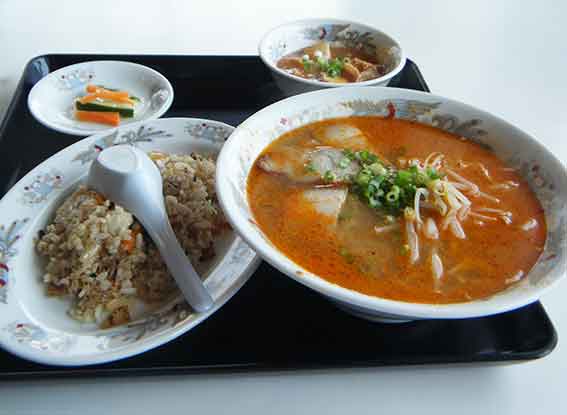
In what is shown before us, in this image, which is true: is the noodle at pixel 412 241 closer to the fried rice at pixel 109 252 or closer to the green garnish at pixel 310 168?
the green garnish at pixel 310 168

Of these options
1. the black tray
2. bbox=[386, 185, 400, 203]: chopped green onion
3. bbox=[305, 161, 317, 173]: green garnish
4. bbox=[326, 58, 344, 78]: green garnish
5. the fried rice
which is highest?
bbox=[326, 58, 344, 78]: green garnish

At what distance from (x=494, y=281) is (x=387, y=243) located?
275mm

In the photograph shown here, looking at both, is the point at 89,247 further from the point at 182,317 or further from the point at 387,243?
the point at 387,243

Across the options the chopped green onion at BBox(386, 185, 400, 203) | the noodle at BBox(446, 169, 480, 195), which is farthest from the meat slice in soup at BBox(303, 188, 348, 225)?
the noodle at BBox(446, 169, 480, 195)

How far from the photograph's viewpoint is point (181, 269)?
123 centimetres

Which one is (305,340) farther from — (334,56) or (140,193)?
(334,56)

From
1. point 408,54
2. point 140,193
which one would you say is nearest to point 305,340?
point 140,193

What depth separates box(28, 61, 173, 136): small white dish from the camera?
192 centimetres

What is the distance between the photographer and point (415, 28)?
121 inches

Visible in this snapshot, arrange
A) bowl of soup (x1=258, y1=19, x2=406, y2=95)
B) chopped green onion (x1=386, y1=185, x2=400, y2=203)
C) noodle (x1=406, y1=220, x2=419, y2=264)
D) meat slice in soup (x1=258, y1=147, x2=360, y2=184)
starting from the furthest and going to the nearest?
bowl of soup (x1=258, y1=19, x2=406, y2=95), meat slice in soup (x1=258, y1=147, x2=360, y2=184), chopped green onion (x1=386, y1=185, x2=400, y2=203), noodle (x1=406, y1=220, x2=419, y2=264)

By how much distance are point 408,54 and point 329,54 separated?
687 millimetres

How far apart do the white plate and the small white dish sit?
0.33 m

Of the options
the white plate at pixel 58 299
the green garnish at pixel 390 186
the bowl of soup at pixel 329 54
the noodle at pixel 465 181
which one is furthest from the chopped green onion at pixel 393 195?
the bowl of soup at pixel 329 54

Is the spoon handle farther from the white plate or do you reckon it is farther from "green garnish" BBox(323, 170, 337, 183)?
"green garnish" BBox(323, 170, 337, 183)
